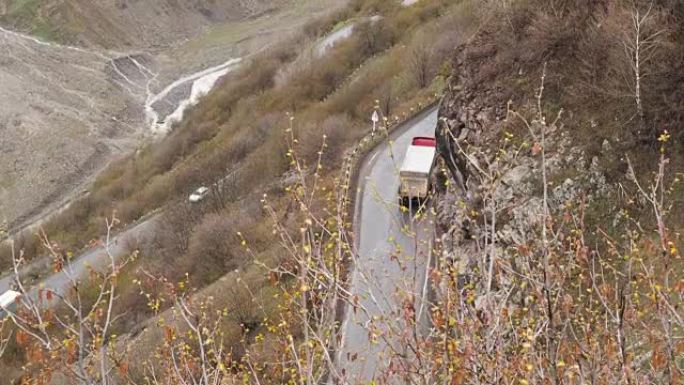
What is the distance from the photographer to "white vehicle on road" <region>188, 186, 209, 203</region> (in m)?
36.5

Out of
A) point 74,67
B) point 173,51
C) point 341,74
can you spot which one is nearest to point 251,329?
point 341,74

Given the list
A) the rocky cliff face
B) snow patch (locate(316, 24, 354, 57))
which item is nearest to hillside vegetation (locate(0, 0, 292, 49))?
snow patch (locate(316, 24, 354, 57))

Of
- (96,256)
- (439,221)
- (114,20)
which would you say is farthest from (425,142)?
(114,20)

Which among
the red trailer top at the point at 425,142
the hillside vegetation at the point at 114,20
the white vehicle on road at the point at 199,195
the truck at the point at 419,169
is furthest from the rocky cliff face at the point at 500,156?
the hillside vegetation at the point at 114,20

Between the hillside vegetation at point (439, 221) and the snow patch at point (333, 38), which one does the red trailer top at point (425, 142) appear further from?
the snow patch at point (333, 38)

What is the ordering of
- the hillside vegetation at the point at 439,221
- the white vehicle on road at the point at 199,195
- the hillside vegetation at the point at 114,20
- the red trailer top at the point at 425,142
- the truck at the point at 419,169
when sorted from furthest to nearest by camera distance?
the hillside vegetation at the point at 114,20
the white vehicle on road at the point at 199,195
the red trailer top at the point at 425,142
the truck at the point at 419,169
the hillside vegetation at the point at 439,221

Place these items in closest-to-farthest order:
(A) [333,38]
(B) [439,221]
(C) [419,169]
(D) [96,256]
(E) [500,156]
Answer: (E) [500,156] → (B) [439,221] → (C) [419,169] → (D) [96,256] → (A) [333,38]

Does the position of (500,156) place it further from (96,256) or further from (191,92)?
(191,92)

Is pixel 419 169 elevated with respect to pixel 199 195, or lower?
elevated

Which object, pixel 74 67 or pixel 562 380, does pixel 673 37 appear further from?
pixel 74 67

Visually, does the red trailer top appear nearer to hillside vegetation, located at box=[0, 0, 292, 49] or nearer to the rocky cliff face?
the rocky cliff face

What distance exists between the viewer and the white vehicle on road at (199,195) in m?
36.5

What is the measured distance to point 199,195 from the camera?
37.2 m

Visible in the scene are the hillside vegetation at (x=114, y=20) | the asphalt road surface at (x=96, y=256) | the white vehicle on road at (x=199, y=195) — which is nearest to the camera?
the asphalt road surface at (x=96, y=256)
